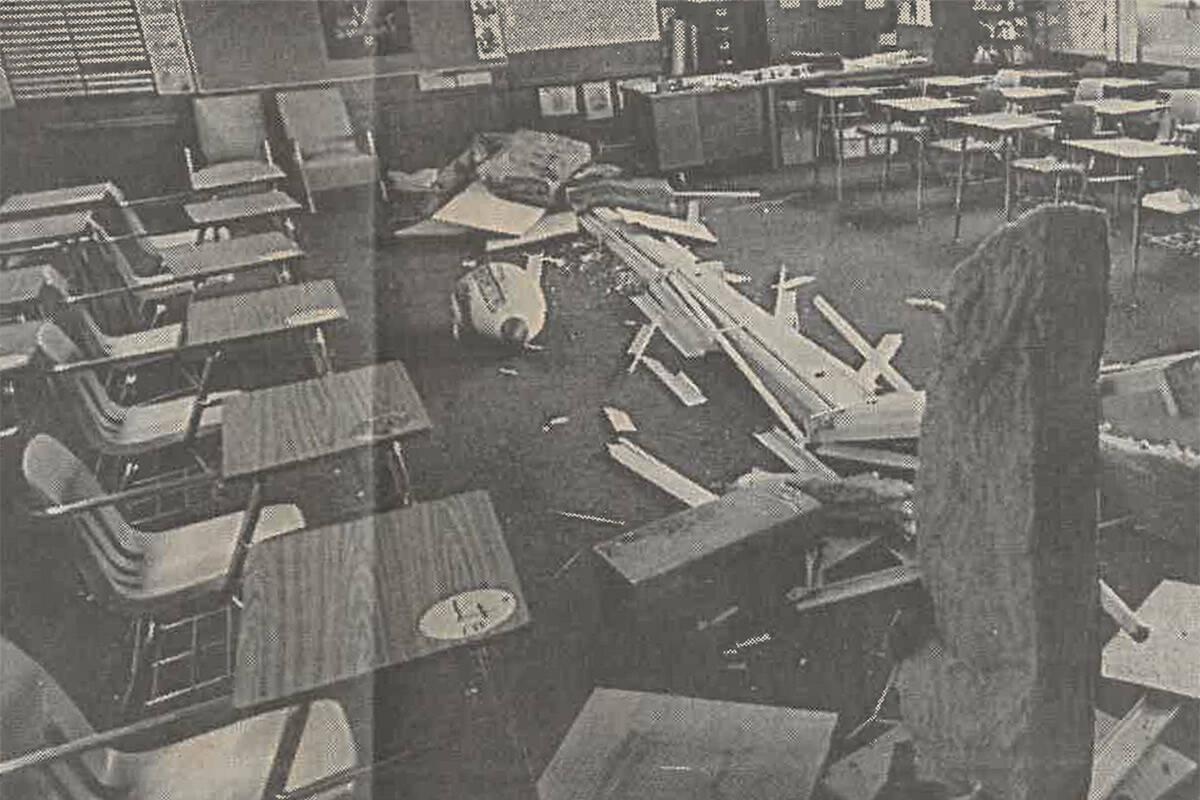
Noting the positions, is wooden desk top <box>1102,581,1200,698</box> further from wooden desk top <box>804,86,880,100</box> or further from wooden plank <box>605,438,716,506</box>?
wooden desk top <box>804,86,880,100</box>

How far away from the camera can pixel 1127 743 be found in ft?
7.57

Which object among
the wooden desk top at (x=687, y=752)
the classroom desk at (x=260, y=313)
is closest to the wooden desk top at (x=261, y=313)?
the classroom desk at (x=260, y=313)

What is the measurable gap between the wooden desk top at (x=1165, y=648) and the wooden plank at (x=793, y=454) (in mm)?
1173

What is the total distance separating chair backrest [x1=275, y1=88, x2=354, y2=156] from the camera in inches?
348

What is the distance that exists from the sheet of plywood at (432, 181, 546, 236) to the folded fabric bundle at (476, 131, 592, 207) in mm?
116

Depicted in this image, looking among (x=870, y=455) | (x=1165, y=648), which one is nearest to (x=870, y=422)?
(x=870, y=455)

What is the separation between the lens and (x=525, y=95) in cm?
962

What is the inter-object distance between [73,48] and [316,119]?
189cm

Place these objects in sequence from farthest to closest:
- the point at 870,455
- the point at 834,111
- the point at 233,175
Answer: the point at 834,111, the point at 233,175, the point at 870,455

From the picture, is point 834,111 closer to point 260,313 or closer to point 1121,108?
point 1121,108

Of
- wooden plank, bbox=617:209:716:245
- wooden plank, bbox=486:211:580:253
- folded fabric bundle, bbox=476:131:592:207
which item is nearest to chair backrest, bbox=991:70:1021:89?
wooden plank, bbox=617:209:716:245

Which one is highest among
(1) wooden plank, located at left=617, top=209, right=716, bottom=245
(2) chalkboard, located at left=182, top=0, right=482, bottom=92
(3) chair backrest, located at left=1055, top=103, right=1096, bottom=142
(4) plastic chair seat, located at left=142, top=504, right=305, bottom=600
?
(2) chalkboard, located at left=182, top=0, right=482, bottom=92

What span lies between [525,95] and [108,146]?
3.54 m

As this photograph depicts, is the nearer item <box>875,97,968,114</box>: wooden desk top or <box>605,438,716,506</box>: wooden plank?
<box>605,438,716,506</box>: wooden plank
